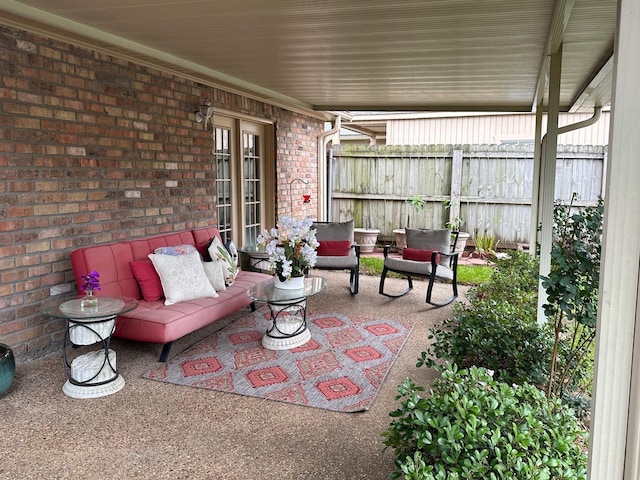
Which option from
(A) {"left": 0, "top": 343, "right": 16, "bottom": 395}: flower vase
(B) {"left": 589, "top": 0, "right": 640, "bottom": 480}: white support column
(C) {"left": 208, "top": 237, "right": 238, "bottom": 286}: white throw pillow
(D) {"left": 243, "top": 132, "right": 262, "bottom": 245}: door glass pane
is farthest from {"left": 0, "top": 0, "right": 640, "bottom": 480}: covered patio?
(C) {"left": 208, "top": 237, "right": 238, "bottom": 286}: white throw pillow

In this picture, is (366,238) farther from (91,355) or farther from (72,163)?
(91,355)

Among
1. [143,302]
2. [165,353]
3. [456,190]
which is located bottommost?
[165,353]

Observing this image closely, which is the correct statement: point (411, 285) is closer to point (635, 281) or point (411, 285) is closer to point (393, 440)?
point (393, 440)

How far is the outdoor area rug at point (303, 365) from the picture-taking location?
3436mm

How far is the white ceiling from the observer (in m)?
3.28

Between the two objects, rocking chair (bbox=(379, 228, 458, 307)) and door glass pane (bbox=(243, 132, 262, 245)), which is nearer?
rocking chair (bbox=(379, 228, 458, 307))

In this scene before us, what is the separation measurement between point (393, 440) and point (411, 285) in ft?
15.0

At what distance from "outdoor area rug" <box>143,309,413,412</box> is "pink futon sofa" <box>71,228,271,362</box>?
26 centimetres

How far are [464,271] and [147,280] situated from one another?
4.71 meters

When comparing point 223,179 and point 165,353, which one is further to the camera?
point 223,179

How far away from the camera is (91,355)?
352cm

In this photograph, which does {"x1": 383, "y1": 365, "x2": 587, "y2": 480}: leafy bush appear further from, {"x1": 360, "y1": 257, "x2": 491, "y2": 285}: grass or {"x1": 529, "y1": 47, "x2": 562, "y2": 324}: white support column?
{"x1": 360, "y1": 257, "x2": 491, "y2": 285}: grass

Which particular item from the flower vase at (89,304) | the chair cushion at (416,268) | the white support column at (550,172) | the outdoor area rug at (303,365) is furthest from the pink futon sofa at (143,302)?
the white support column at (550,172)

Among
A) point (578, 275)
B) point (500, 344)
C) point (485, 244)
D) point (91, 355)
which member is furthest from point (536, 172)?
point (91, 355)
